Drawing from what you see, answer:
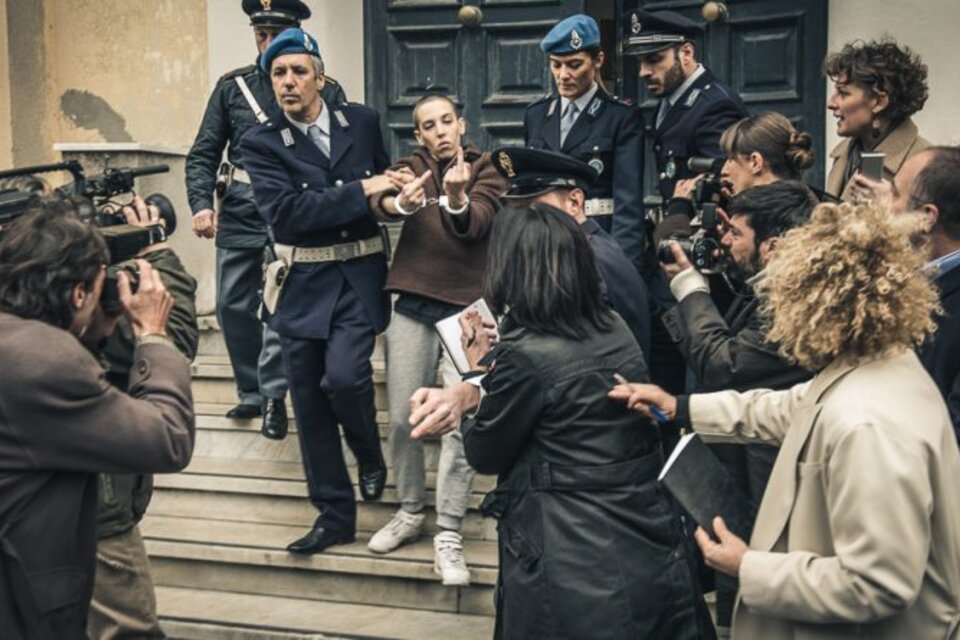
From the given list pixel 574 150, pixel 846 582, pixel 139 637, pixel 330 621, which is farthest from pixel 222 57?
pixel 846 582

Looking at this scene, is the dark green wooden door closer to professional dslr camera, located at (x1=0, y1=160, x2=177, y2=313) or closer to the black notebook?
professional dslr camera, located at (x1=0, y1=160, x2=177, y2=313)

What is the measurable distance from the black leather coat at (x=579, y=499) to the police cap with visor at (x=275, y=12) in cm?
337

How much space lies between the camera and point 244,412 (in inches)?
286

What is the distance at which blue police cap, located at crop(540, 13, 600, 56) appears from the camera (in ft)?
20.1

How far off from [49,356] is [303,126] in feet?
9.06

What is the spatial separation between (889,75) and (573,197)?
4.10ft

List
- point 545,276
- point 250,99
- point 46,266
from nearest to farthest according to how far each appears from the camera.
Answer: point 46,266
point 545,276
point 250,99

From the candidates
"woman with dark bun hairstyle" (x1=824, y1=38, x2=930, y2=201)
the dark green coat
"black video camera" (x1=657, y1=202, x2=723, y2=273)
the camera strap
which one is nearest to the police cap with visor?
the camera strap

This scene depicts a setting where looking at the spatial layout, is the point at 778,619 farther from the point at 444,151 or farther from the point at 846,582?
the point at 444,151

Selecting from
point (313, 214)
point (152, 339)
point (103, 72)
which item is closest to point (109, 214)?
point (152, 339)

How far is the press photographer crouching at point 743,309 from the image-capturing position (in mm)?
4457

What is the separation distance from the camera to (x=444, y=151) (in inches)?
243

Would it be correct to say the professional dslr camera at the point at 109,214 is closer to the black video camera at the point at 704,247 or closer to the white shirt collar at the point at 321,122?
the white shirt collar at the point at 321,122

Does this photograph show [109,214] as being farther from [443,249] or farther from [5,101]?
[5,101]
